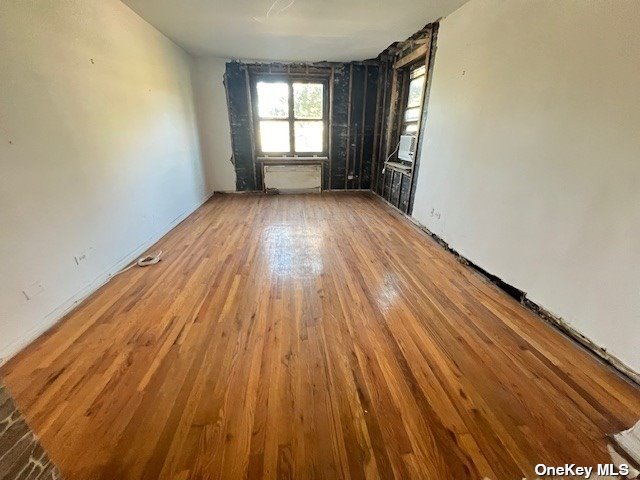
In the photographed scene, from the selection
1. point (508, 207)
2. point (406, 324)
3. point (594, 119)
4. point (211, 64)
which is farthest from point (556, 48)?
point (211, 64)

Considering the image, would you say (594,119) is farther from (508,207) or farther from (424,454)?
(424,454)

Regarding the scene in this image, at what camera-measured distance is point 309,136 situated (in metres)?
5.68

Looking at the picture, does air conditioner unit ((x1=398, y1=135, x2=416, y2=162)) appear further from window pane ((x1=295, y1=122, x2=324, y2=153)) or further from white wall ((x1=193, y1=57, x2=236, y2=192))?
white wall ((x1=193, y1=57, x2=236, y2=192))

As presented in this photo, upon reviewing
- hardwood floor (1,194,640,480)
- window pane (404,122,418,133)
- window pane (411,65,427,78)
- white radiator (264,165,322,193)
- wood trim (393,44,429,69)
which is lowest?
hardwood floor (1,194,640,480)

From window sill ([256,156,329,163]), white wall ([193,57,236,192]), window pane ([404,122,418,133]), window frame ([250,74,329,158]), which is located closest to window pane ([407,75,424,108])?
window pane ([404,122,418,133])

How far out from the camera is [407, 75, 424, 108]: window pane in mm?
4215

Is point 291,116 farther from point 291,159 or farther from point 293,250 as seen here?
point 293,250

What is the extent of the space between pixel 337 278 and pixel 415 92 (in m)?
3.60

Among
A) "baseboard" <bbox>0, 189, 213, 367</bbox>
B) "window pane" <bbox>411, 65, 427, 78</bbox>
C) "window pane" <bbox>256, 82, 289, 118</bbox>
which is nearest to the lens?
"baseboard" <bbox>0, 189, 213, 367</bbox>

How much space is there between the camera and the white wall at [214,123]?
5.02m

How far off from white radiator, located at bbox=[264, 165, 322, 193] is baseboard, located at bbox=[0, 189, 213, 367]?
275 centimetres

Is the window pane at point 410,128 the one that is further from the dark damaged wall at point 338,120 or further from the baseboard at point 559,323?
the baseboard at point 559,323

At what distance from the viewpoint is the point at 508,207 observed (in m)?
2.29

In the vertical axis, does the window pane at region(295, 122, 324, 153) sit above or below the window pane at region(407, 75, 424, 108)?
below
